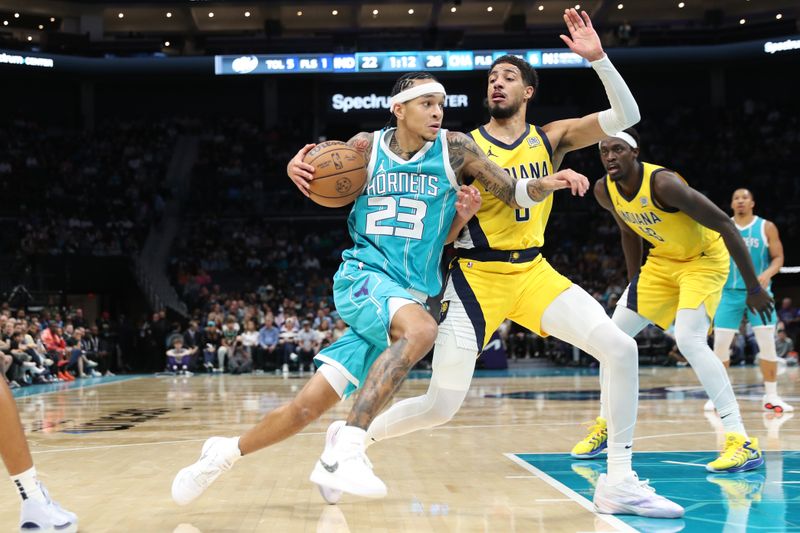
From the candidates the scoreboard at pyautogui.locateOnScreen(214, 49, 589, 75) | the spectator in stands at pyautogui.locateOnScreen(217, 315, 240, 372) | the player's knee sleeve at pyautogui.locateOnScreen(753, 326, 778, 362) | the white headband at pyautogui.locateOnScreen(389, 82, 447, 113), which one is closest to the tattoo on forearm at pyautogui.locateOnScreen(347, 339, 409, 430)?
the white headband at pyautogui.locateOnScreen(389, 82, 447, 113)

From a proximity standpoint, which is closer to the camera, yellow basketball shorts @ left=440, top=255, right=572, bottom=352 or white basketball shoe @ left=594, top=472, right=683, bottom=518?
white basketball shoe @ left=594, top=472, right=683, bottom=518

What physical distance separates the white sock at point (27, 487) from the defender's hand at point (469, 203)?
7.01ft

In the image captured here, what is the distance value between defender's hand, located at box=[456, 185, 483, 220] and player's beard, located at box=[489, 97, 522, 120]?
66 cm

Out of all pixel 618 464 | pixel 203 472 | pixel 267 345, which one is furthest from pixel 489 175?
pixel 267 345

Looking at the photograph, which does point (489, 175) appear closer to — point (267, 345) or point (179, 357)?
point (267, 345)

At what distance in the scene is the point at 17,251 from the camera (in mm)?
22172

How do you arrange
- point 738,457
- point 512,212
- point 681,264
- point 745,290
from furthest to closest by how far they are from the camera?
point 745,290, point 681,264, point 738,457, point 512,212

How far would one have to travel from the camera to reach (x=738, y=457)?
4988 mm

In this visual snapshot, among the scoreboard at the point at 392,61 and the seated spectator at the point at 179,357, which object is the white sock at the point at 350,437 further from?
the scoreboard at the point at 392,61

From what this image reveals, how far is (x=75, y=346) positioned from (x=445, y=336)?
46.5 feet

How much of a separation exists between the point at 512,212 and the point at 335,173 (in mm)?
941

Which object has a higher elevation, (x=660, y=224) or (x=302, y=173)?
(x=302, y=173)

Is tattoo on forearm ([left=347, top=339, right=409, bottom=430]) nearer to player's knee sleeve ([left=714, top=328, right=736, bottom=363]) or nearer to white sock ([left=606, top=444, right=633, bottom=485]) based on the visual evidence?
white sock ([left=606, top=444, right=633, bottom=485])

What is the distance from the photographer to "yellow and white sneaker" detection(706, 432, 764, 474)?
16.3ft
